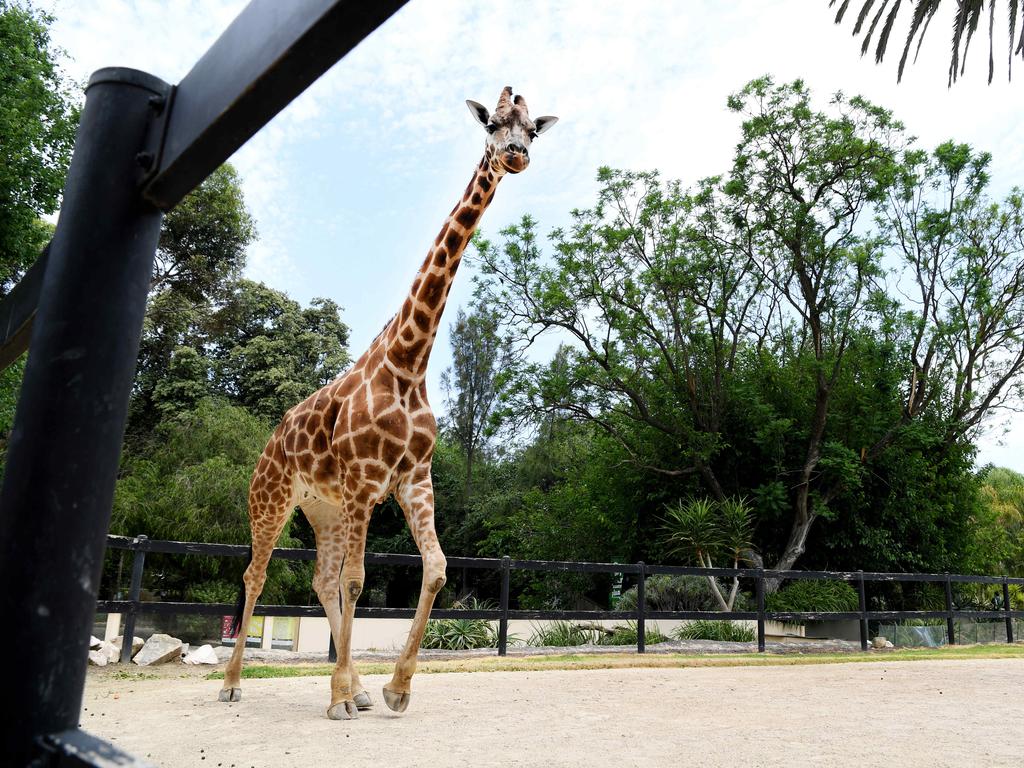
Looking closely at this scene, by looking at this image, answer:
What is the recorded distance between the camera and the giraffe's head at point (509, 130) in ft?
15.5

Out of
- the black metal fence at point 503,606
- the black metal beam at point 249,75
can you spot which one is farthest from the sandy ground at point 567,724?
the black metal beam at point 249,75

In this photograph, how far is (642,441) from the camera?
20016 mm

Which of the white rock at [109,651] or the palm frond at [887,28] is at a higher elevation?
the palm frond at [887,28]

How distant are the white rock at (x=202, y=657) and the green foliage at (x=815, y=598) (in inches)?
453

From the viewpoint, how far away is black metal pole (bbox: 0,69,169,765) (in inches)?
45.6

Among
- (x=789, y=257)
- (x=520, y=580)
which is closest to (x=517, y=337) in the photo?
(x=789, y=257)

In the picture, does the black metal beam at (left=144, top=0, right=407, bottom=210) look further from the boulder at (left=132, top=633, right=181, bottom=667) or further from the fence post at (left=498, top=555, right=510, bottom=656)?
the fence post at (left=498, top=555, right=510, bottom=656)

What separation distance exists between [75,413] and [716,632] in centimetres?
1348

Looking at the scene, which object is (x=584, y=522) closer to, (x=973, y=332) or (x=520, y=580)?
(x=520, y=580)

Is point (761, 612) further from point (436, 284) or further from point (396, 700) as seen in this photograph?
point (436, 284)

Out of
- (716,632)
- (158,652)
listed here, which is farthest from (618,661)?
(158,652)

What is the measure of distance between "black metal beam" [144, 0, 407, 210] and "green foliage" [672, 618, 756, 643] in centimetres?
1324

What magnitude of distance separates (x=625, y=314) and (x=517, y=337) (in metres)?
2.81

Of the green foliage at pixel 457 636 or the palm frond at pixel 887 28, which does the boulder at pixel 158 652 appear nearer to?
the green foliage at pixel 457 636
